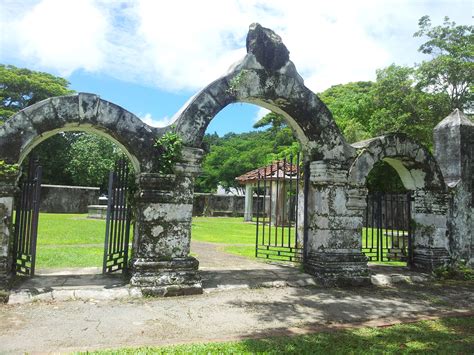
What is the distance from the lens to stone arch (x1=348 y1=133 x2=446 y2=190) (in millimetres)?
7320

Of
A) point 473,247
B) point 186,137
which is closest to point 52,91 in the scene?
point 186,137

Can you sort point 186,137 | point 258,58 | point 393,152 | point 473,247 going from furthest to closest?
point 473,247
point 393,152
point 258,58
point 186,137

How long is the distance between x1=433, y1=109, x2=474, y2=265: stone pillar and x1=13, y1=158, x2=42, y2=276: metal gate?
786 centimetres

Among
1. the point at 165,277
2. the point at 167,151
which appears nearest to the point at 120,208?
the point at 167,151

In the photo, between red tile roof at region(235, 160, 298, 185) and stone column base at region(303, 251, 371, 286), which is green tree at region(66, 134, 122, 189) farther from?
stone column base at region(303, 251, 371, 286)

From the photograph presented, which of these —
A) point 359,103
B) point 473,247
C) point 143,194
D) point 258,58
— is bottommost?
point 473,247

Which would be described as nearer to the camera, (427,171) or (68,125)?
(68,125)

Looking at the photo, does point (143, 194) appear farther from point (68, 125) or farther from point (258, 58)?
point (258, 58)

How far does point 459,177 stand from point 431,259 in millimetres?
1990

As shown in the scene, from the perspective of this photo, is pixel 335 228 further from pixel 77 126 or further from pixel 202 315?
pixel 77 126

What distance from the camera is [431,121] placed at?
18531mm

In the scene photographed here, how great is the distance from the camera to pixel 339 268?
6.82 metres

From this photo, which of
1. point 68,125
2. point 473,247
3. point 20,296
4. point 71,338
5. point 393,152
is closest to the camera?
point 71,338

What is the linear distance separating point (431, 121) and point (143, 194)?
16.7m
